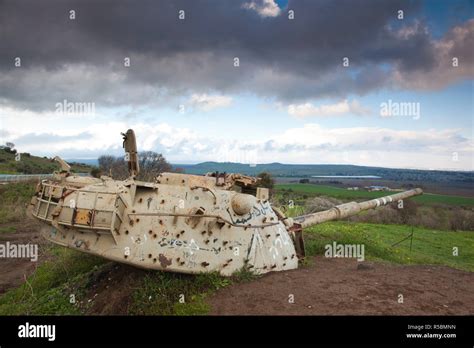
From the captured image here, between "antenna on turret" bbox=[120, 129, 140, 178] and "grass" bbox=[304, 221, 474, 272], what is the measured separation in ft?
21.1

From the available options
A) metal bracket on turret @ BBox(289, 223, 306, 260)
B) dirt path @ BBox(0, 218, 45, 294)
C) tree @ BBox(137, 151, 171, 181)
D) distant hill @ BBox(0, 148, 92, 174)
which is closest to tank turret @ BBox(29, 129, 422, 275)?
metal bracket on turret @ BBox(289, 223, 306, 260)

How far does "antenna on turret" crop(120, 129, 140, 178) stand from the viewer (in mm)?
7672

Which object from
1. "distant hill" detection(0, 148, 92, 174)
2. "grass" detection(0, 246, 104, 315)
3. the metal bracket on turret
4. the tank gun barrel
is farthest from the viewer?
"distant hill" detection(0, 148, 92, 174)

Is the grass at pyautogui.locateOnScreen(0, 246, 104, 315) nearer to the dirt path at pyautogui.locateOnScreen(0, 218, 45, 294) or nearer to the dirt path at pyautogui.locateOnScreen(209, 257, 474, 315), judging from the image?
the dirt path at pyautogui.locateOnScreen(0, 218, 45, 294)

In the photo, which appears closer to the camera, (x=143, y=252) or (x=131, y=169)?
(x=143, y=252)

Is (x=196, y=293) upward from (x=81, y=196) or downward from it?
downward

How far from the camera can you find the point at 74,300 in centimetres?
823

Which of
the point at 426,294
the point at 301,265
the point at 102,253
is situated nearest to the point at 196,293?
the point at 102,253

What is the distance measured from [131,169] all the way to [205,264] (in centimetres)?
257

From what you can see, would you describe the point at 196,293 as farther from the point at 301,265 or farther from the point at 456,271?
the point at 456,271

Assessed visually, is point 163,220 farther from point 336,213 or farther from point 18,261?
point 18,261

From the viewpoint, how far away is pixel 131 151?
25.5 ft

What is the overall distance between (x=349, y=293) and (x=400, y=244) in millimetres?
15745

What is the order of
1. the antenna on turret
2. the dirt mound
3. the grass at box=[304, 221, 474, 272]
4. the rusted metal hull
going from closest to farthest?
the rusted metal hull → the dirt mound → the antenna on turret → the grass at box=[304, 221, 474, 272]
